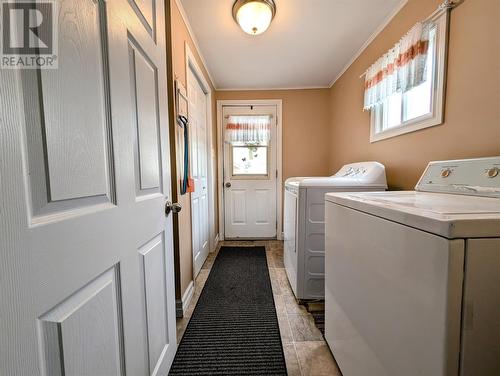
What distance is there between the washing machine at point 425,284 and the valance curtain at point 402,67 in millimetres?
804

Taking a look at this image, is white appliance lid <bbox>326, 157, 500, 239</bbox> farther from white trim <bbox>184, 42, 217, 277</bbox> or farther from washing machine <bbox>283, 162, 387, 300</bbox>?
white trim <bbox>184, 42, 217, 277</bbox>

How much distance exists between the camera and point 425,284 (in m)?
0.55

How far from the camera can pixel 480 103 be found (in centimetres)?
110

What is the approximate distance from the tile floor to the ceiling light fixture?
224 cm

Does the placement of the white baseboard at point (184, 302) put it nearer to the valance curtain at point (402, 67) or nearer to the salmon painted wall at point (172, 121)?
the salmon painted wall at point (172, 121)

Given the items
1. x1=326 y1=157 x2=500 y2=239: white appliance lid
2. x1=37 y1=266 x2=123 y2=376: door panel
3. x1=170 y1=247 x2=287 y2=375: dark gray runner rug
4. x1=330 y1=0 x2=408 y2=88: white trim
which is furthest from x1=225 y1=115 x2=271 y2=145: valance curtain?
x1=37 y1=266 x2=123 y2=376: door panel

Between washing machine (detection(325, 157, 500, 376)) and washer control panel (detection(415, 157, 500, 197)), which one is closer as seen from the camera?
washing machine (detection(325, 157, 500, 376))

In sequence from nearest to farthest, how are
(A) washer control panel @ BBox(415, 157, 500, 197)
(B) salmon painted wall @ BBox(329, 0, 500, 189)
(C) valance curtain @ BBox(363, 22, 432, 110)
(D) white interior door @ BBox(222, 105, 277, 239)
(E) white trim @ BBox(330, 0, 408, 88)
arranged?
1. (A) washer control panel @ BBox(415, 157, 500, 197)
2. (B) salmon painted wall @ BBox(329, 0, 500, 189)
3. (C) valance curtain @ BBox(363, 22, 432, 110)
4. (E) white trim @ BBox(330, 0, 408, 88)
5. (D) white interior door @ BBox(222, 105, 277, 239)

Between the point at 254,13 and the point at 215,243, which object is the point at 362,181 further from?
the point at 215,243

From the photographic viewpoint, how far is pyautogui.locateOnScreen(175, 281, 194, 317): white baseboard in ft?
5.23

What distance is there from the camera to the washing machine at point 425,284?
1.61ft

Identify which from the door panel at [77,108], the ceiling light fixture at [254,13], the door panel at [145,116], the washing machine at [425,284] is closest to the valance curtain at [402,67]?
the washing machine at [425,284]

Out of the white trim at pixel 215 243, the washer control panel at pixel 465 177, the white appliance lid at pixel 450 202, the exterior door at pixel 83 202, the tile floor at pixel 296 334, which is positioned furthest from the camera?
the white trim at pixel 215 243

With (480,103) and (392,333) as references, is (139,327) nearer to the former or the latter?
(392,333)
